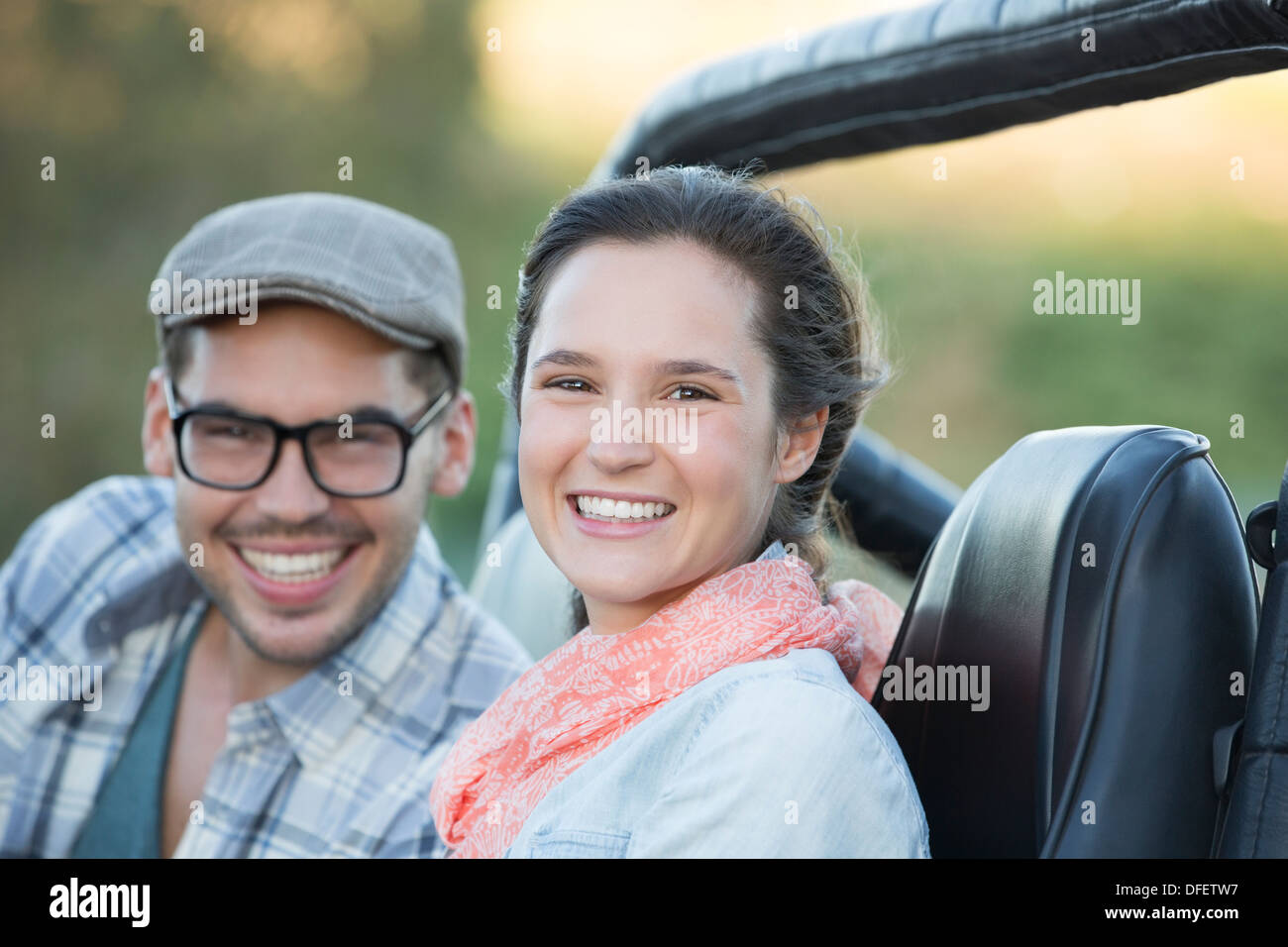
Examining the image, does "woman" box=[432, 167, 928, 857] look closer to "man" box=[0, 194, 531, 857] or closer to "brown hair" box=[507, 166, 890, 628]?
"brown hair" box=[507, 166, 890, 628]

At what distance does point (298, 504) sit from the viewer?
1.63 meters

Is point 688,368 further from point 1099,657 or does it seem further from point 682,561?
point 1099,657

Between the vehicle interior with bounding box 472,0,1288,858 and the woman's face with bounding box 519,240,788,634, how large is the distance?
0.72 feet

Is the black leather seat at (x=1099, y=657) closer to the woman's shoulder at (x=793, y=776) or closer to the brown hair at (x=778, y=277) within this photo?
the woman's shoulder at (x=793, y=776)

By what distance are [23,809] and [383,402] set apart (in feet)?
2.39

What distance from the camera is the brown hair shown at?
1191 mm

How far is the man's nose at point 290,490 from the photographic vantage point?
1.63 meters

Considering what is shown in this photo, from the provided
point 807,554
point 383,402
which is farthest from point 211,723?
point 807,554

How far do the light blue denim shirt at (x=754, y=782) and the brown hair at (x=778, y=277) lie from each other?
26 cm

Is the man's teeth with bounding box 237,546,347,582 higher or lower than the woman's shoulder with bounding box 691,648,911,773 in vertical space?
higher

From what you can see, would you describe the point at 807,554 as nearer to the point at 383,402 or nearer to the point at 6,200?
the point at 383,402

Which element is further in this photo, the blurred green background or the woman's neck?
the blurred green background

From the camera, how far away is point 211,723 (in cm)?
181

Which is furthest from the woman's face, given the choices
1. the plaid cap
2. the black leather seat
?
the plaid cap
